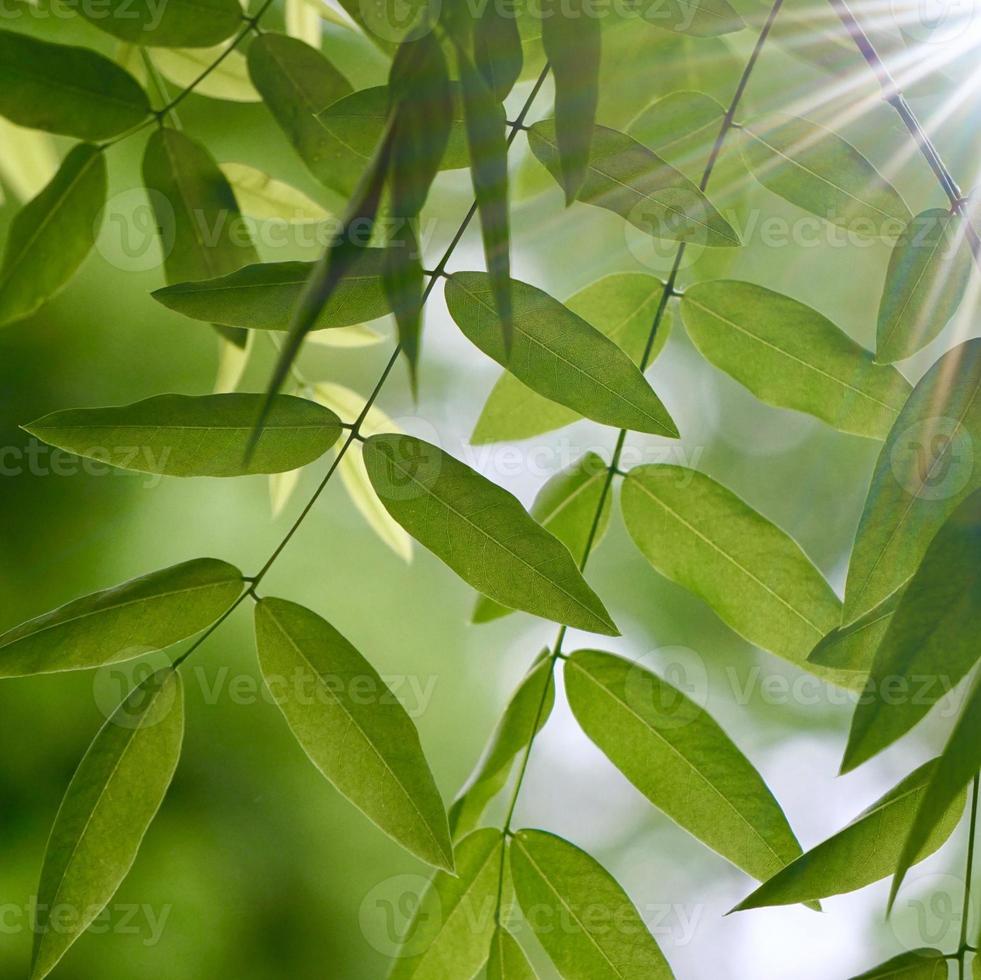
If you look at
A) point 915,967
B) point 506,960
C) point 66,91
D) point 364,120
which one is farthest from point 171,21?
point 915,967

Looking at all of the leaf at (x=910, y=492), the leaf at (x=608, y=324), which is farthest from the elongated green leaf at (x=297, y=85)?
the leaf at (x=910, y=492)

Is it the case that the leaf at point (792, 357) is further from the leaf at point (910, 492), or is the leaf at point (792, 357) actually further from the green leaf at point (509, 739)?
the green leaf at point (509, 739)

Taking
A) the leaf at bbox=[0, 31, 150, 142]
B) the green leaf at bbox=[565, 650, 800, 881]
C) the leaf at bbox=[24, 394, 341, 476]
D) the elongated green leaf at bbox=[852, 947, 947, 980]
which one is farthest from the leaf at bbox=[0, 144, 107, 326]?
the elongated green leaf at bbox=[852, 947, 947, 980]

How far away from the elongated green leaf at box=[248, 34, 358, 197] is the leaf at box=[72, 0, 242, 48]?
0.04 metres

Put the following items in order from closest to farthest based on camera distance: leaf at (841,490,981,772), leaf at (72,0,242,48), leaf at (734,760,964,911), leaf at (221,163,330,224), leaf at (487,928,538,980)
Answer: leaf at (841,490,981,772)
leaf at (734,760,964,911)
leaf at (487,928,538,980)
leaf at (72,0,242,48)
leaf at (221,163,330,224)

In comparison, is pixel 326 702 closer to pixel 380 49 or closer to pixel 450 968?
pixel 450 968

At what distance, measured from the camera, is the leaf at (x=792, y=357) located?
88 cm

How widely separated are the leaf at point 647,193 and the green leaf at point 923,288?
0.14 metres

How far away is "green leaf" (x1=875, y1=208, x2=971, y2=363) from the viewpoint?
77 centimetres

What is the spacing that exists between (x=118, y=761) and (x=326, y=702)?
17cm

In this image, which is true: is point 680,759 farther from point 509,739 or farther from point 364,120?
point 364,120

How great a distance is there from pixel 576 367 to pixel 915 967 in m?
0.47

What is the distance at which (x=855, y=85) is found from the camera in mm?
909

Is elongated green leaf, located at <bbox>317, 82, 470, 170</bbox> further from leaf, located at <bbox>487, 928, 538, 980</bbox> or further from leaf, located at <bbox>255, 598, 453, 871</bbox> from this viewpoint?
leaf, located at <bbox>487, 928, 538, 980</bbox>
